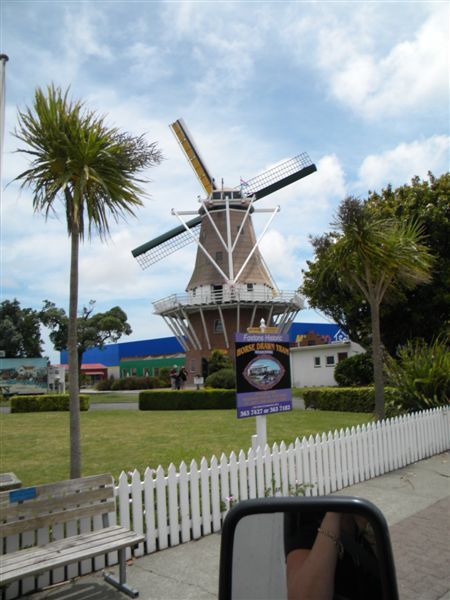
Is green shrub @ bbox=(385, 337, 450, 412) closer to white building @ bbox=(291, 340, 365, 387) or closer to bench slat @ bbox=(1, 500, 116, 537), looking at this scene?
bench slat @ bbox=(1, 500, 116, 537)

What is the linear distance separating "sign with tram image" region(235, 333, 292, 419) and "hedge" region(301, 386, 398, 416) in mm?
11468

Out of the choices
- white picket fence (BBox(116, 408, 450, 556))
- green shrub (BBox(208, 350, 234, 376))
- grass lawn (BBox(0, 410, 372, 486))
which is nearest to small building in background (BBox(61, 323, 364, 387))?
green shrub (BBox(208, 350, 234, 376))

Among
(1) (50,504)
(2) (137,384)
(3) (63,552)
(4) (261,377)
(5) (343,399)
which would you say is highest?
(4) (261,377)

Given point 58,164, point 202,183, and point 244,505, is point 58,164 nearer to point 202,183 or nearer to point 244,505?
point 244,505

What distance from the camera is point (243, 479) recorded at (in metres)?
6.40

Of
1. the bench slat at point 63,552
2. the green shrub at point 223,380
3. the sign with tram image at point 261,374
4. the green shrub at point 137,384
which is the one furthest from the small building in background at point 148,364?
the bench slat at point 63,552

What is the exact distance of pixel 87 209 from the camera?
249 inches

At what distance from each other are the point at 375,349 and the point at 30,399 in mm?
20865

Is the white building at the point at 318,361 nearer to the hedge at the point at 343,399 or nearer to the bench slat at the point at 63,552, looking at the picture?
the hedge at the point at 343,399

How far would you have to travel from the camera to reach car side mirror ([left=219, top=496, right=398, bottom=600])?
132 centimetres

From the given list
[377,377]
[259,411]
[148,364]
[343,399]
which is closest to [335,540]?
[259,411]

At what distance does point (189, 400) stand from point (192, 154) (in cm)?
2685

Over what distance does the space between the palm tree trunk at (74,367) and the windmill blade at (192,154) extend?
3854 cm

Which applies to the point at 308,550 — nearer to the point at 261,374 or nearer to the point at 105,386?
the point at 261,374
